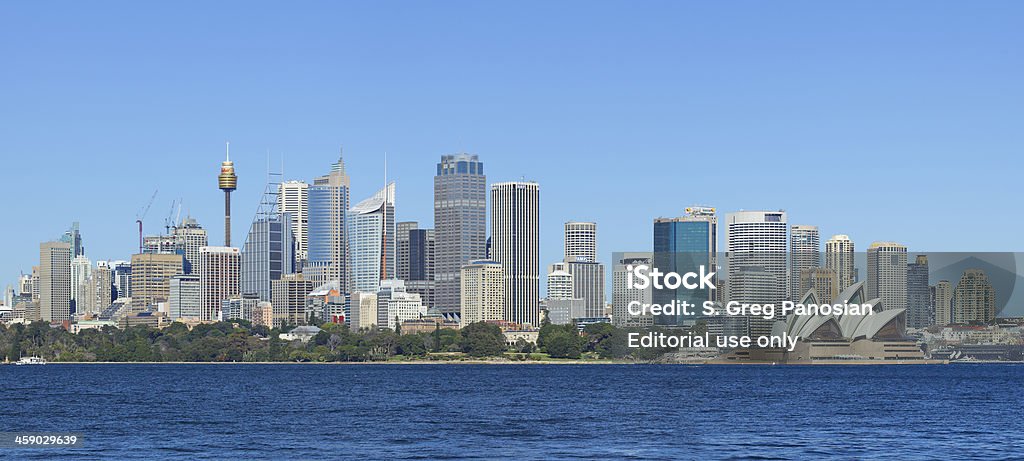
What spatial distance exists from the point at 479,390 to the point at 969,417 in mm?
43237

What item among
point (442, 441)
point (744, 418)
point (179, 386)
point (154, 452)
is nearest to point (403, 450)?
point (442, 441)

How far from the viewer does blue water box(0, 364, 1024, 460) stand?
58625 mm

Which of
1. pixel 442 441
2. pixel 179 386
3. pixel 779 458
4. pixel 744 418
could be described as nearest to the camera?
pixel 779 458

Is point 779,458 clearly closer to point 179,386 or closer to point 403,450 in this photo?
point 403,450

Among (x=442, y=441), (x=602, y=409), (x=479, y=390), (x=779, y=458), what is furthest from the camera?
(x=479, y=390)

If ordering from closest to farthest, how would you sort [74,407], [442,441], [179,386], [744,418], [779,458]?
[779,458]
[442,441]
[744,418]
[74,407]
[179,386]

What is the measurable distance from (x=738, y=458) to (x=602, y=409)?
2868 cm

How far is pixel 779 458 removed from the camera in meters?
55.7

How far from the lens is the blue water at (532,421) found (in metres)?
58.6

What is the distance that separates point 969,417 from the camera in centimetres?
7888

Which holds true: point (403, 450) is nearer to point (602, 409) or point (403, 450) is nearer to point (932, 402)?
point (602, 409)

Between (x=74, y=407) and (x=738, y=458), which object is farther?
(x=74, y=407)

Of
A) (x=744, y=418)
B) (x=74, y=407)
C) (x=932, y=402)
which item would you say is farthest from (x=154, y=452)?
(x=932, y=402)

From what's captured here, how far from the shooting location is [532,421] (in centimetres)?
7394
